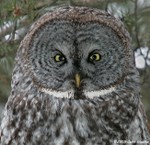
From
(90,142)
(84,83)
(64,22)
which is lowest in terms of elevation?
(90,142)

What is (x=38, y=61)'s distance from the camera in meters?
5.11

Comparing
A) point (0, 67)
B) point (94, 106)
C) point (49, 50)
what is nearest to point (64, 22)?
point (49, 50)

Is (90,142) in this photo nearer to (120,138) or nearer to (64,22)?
(120,138)

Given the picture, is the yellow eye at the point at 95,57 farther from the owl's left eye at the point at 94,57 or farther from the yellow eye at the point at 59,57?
the yellow eye at the point at 59,57

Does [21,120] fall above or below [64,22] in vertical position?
below

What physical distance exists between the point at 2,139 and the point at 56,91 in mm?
408

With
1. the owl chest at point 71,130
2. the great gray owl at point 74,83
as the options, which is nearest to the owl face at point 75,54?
the great gray owl at point 74,83

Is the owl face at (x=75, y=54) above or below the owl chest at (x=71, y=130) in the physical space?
above

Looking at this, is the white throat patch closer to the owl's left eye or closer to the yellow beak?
the yellow beak

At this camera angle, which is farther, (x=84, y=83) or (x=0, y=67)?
(x=0, y=67)

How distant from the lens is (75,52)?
16.6 ft

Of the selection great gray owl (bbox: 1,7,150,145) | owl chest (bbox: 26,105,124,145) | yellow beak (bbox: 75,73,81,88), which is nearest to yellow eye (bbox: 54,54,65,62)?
great gray owl (bbox: 1,7,150,145)

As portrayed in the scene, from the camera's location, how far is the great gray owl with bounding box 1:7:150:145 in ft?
16.6

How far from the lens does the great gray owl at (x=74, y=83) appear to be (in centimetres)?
507
